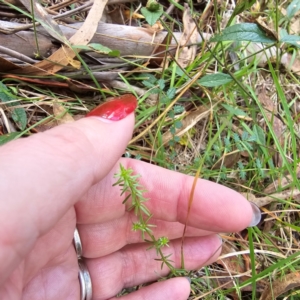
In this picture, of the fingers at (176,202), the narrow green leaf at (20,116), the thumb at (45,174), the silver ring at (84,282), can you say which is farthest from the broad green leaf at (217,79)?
the silver ring at (84,282)

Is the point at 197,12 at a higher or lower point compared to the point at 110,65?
higher

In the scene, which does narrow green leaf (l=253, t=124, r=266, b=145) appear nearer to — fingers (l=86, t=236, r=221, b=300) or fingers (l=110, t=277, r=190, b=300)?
fingers (l=86, t=236, r=221, b=300)

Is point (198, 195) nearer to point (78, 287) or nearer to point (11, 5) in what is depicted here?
point (78, 287)

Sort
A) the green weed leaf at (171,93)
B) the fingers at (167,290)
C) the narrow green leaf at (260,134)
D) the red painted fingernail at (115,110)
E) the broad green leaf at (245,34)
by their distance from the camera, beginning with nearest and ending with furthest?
the red painted fingernail at (115,110)
the broad green leaf at (245,34)
the fingers at (167,290)
the green weed leaf at (171,93)
the narrow green leaf at (260,134)

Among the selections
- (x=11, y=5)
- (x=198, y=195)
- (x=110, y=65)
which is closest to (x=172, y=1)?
(x=110, y=65)

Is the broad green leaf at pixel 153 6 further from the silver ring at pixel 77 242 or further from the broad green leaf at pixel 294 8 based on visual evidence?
the silver ring at pixel 77 242

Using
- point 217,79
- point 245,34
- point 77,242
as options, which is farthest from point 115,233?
point 245,34

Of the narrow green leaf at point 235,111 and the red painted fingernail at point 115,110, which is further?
the narrow green leaf at point 235,111
